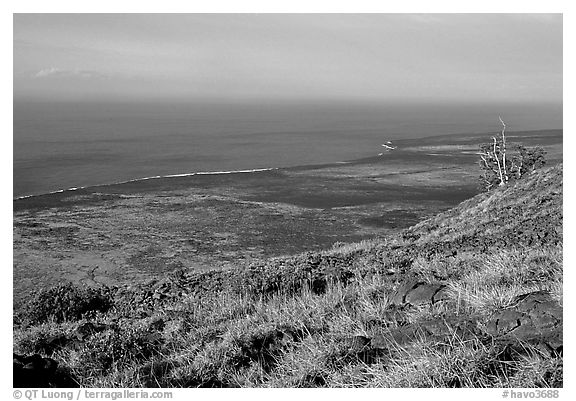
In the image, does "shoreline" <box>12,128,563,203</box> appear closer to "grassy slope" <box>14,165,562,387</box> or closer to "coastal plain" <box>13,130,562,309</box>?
"coastal plain" <box>13,130,562,309</box>

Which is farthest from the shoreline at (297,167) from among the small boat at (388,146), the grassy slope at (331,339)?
the grassy slope at (331,339)

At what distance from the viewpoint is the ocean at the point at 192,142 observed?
129 feet

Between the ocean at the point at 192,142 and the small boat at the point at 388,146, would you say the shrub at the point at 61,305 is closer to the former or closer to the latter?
the ocean at the point at 192,142

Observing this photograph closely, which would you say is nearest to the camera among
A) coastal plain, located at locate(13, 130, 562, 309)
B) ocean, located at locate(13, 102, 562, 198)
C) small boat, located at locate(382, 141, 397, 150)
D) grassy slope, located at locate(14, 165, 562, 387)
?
grassy slope, located at locate(14, 165, 562, 387)

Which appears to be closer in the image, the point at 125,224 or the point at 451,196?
the point at 125,224

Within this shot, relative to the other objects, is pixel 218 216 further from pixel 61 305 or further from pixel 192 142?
pixel 192 142

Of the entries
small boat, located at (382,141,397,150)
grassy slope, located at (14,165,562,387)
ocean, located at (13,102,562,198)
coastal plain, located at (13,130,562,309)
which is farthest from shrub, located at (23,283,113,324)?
small boat, located at (382,141,397,150)

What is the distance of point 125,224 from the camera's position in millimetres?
26828

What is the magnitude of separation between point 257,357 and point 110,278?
49.9 ft


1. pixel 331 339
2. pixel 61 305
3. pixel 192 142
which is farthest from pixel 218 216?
pixel 192 142

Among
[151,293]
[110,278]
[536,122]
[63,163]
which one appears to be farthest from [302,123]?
[151,293]

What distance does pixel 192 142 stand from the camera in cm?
6369

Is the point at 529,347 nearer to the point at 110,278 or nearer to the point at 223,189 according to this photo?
the point at 110,278

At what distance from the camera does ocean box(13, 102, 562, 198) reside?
39219mm
